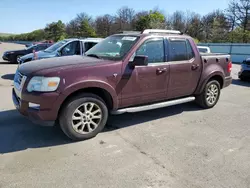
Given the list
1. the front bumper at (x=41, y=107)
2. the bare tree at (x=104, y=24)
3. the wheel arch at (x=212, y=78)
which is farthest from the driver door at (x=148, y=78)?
the bare tree at (x=104, y=24)

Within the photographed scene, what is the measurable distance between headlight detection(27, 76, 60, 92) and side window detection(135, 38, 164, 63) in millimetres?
1685

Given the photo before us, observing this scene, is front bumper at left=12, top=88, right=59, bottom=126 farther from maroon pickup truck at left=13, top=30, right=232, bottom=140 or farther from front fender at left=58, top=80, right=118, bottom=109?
front fender at left=58, top=80, right=118, bottom=109

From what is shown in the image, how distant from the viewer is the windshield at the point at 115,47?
14.7 feet

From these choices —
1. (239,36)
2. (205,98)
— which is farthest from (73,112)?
(239,36)

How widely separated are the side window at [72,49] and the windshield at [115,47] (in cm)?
455

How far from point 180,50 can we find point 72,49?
5.65 metres

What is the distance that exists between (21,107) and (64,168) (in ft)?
4.39

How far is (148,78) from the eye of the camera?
4.59 meters

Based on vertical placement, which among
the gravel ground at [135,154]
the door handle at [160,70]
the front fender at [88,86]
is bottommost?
the gravel ground at [135,154]

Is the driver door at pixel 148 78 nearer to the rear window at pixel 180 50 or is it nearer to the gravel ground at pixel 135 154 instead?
the rear window at pixel 180 50

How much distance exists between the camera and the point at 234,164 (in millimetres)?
3381

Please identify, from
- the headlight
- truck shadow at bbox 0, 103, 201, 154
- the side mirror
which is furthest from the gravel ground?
the side mirror

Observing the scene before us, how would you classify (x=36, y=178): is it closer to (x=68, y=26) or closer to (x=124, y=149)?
(x=124, y=149)

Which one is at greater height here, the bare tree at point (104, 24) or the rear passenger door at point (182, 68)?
the bare tree at point (104, 24)
